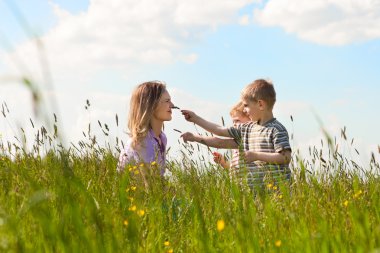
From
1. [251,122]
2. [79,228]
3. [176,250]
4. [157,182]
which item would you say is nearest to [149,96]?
[251,122]

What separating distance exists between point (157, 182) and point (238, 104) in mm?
2910

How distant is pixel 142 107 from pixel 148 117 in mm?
119

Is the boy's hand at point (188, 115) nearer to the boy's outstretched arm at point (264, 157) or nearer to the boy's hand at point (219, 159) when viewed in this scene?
the boy's hand at point (219, 159)

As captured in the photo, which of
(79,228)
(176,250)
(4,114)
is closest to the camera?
(79,228)

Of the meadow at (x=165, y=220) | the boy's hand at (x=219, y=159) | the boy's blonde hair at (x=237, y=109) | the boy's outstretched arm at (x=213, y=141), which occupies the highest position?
the boy's blonde hair at (x=237, y=109)

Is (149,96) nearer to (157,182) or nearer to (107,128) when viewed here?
(107,128)

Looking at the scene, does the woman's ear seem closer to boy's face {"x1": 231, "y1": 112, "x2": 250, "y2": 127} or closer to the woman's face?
boy's face {"x1": 231, "y1": 112, "x2": 250, "y2": 127}

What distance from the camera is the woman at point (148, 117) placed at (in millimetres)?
4949

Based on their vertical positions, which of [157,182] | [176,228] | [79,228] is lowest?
[79,228]

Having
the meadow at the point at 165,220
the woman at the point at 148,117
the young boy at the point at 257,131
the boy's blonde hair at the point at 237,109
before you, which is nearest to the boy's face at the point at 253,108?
the young boy at the point at 257,131

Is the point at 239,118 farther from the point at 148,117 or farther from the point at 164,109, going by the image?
the point at 148,117

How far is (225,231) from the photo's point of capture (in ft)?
8.37

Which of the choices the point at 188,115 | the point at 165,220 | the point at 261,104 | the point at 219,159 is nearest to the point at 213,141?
the point at 188,115

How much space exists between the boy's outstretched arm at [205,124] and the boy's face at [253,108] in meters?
0.33
